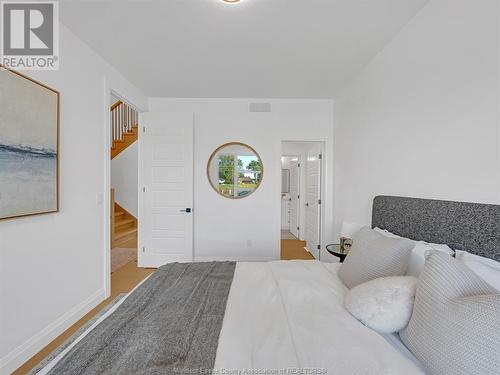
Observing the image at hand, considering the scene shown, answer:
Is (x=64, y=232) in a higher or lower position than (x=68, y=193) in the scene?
lower

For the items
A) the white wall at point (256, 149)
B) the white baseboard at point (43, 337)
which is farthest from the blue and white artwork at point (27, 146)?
the white wall at point (256, 149)

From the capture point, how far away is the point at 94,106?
8.04 ft

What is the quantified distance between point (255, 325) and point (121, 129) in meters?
6.12

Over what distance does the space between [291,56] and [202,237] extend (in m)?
2.81

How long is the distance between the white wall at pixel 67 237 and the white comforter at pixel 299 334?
1.55 meters

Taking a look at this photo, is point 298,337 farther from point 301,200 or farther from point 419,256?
point 301,200

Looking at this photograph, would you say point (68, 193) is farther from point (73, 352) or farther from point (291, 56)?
point (291, 56)

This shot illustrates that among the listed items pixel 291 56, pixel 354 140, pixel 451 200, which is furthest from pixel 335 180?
pixel 451 200

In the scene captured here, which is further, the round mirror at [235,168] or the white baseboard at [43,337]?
the round mirror at [235,168]

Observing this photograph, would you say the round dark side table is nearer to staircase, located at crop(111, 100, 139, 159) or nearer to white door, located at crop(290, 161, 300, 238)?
white door, located at crop(290, 161, 300, 238)

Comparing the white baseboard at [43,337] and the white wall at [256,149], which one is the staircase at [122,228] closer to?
the white wall at [256,149]
